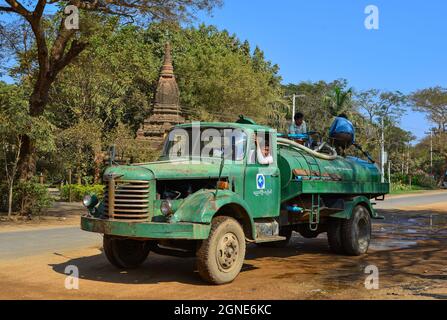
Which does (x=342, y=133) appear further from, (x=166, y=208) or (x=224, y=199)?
(x=166, y=208)

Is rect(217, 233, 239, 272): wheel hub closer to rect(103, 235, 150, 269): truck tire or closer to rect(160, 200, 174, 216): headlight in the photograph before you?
rect(160, 200, 174, 216): headlight

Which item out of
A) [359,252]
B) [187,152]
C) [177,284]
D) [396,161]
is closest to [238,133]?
[187,152]

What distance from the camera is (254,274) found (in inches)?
344

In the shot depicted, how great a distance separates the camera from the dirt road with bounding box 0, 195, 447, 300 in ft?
23.5

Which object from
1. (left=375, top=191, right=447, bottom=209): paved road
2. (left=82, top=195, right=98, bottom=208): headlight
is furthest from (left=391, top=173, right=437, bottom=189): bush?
(left=82, top=195, right=98, bottom=208): headlight

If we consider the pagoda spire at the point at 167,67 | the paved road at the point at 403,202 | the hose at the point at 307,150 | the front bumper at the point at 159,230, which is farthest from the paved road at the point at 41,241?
the pagoda spire at the point at 167,67

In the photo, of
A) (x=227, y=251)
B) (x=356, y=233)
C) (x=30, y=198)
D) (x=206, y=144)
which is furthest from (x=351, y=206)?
(x=30, y=198)

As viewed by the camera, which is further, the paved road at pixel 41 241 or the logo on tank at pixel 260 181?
the paved road at pixel 41 241

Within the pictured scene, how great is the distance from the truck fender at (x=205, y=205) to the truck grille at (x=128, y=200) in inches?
19.3

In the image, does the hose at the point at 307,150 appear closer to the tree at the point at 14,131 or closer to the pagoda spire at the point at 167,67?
the tree at the point at 14,131

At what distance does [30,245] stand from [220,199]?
20.4ft

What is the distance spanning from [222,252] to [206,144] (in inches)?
82.1

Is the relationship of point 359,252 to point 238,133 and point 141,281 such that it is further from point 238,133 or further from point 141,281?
point 141,281

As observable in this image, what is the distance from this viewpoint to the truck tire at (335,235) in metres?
11.0
